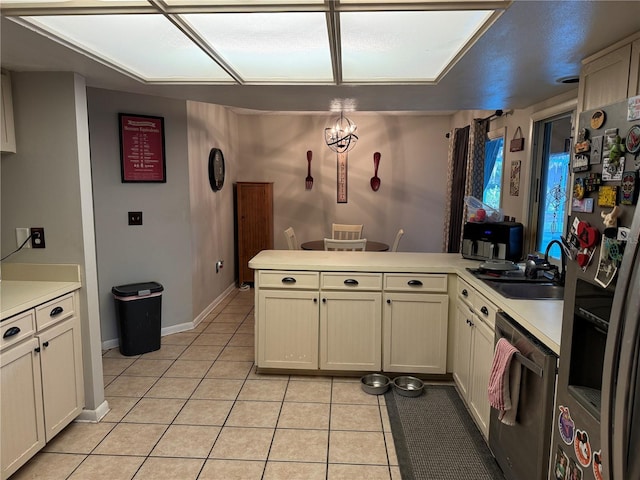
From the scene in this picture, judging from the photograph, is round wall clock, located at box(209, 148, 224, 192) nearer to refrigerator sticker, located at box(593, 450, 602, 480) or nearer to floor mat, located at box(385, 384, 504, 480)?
floor mat, located at box(385, 384, 504, 480)

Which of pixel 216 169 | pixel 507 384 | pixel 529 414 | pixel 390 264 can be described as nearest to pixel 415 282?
pixel 390 264

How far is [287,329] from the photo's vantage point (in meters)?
3.09

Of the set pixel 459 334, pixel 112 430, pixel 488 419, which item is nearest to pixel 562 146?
pixel 459 334

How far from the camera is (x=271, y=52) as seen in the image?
2.04 metres

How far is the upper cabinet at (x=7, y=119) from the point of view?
2295 millimetres

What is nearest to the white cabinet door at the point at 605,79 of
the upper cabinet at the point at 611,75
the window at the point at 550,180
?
the upper cabinet at the point at 611,75

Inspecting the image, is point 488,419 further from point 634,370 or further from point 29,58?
point 29,58

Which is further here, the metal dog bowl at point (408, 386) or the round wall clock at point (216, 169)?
the round wall clock at point (216, 169)

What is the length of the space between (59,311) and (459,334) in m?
2.47

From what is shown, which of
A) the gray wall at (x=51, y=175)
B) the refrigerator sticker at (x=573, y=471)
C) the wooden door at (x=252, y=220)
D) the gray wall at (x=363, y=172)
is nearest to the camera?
the refrigerator sticker at (x=573, y=471)

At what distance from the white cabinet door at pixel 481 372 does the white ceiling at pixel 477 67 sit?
1.39 m

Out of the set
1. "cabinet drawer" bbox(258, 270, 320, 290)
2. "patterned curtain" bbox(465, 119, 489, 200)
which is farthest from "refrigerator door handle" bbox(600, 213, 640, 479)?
"patterned curtain" bbox(465, 119, 489, 200)

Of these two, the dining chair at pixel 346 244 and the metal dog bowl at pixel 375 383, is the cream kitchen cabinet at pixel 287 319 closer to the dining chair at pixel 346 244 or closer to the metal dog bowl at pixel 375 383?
the metal dog bowl at pixel 375 383

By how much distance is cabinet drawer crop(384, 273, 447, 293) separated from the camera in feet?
9.70
